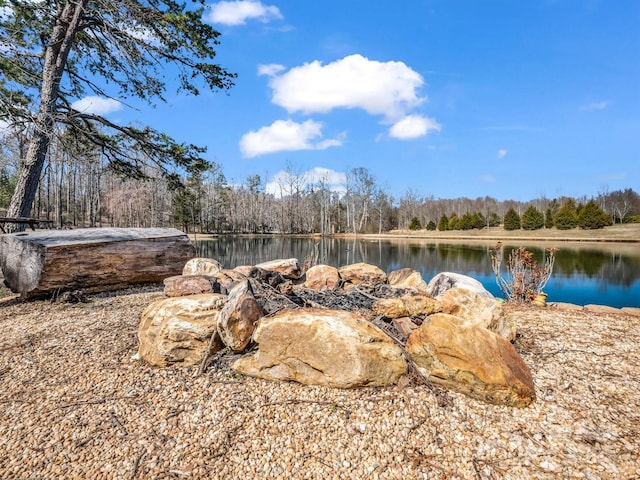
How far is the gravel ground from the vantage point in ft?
5.81

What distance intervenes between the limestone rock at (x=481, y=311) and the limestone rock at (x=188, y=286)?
8.43ft

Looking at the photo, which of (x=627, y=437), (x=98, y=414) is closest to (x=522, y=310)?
(x=627, y=437)

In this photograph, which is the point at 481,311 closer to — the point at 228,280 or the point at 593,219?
the point at 228,280

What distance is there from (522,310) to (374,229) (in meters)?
40.7

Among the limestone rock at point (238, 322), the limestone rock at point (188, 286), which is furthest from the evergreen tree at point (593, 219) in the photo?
the limestone rock at point (238, 322)

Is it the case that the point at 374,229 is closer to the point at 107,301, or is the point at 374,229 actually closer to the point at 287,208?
the point at 287,208

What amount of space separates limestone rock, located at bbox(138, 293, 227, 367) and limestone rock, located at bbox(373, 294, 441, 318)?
A: 161cm

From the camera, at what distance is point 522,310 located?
16.9ft

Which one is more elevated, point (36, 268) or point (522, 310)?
point (36, 268)

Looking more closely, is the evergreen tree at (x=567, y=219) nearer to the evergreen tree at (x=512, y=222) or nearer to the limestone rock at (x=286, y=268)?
the evergreen tree at (x=512, y=222)

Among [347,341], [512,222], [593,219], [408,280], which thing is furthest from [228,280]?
[512,222]

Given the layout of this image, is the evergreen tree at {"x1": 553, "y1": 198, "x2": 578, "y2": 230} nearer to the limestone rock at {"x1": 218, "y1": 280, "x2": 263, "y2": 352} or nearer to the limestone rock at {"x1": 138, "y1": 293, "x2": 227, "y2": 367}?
the limestone rock at {"x1": 218, "y1": 280, "x2": 263, "y2": 352}

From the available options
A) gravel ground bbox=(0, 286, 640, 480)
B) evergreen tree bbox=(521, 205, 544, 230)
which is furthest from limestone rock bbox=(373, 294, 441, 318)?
evergreen tree bbox=(521, 205, 544, 230)

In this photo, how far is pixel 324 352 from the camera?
2.54 metres
